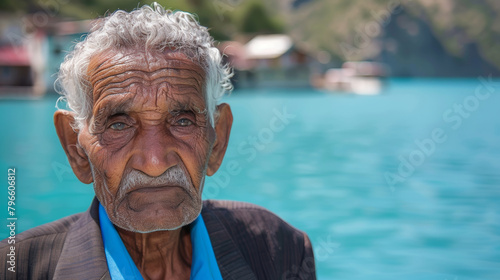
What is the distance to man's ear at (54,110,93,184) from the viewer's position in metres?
1.15

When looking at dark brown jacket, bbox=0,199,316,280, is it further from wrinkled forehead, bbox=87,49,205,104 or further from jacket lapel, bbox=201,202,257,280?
wrinkled forehead, bbox=87,49,205,104

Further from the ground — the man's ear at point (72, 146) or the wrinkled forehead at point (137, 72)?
the wrinkled forehead at point (137, 72)

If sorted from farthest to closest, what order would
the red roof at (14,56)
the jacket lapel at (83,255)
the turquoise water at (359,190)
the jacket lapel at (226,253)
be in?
the red roof at (14,56)
the turquoise water at (359,190)
the jacket lapel at (226,253)
the jacket lapel at (83,255)

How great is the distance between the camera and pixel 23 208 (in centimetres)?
565

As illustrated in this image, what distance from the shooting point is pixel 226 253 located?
3.76 feet

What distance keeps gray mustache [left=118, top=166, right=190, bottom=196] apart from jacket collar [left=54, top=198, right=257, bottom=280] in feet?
0.32

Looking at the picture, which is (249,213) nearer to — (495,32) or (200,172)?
(200,172)

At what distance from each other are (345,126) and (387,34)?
2309 inches

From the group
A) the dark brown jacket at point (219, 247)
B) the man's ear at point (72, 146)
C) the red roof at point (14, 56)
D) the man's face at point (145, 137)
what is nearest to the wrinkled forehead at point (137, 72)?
the man's face at point (145, 137)

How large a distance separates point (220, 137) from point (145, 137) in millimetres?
238

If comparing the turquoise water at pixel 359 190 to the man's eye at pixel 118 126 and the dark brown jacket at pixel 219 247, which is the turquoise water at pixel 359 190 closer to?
the dark brown jacket at pixel 219 247

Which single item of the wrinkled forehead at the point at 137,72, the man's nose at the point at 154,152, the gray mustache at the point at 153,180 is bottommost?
the gray mustache at the point at 153,180

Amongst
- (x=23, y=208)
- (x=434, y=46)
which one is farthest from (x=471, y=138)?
(x=434, y=46)

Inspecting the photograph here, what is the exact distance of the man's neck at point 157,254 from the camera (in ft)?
3.83
